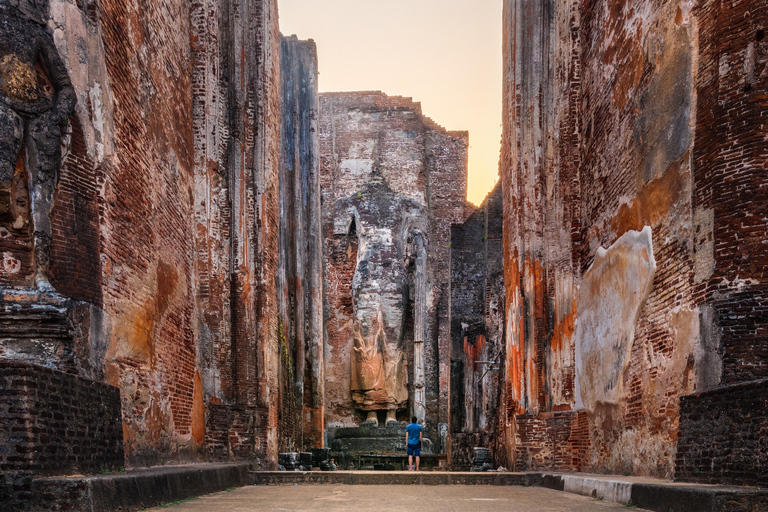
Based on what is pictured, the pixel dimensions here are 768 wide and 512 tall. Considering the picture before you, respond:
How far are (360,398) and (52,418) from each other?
15.1 meters

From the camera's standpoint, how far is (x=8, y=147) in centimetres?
447

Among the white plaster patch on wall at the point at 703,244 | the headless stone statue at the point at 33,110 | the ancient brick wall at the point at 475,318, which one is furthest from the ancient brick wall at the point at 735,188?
the ancient brick wall at the point at 475,318

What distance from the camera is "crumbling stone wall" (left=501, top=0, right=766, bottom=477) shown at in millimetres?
5043

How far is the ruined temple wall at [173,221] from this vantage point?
5398 millimetres

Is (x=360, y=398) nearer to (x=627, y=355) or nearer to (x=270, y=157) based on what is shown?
(x=270, y=157)

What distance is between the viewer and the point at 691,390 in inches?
211

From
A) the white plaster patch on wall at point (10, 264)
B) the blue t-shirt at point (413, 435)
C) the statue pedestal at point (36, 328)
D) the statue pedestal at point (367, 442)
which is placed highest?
the white plaster patch on wall at point (10, 264)

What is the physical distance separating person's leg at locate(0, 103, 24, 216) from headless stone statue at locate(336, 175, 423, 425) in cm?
1457

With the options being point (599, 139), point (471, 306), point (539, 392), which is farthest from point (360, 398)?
point (599, 139)

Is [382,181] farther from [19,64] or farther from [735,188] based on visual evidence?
[19,64]

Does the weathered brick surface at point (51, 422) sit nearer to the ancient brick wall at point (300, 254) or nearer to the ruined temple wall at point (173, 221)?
the ruined temple wall at point (173, 221)

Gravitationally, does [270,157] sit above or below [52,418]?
above

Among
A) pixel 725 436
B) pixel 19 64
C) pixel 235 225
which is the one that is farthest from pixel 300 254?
pixel 725 436

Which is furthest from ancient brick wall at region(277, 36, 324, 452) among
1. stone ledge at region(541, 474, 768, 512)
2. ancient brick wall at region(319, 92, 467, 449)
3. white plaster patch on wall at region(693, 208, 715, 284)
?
white plaster patch on wall at region(693, 208, 715, 284)
